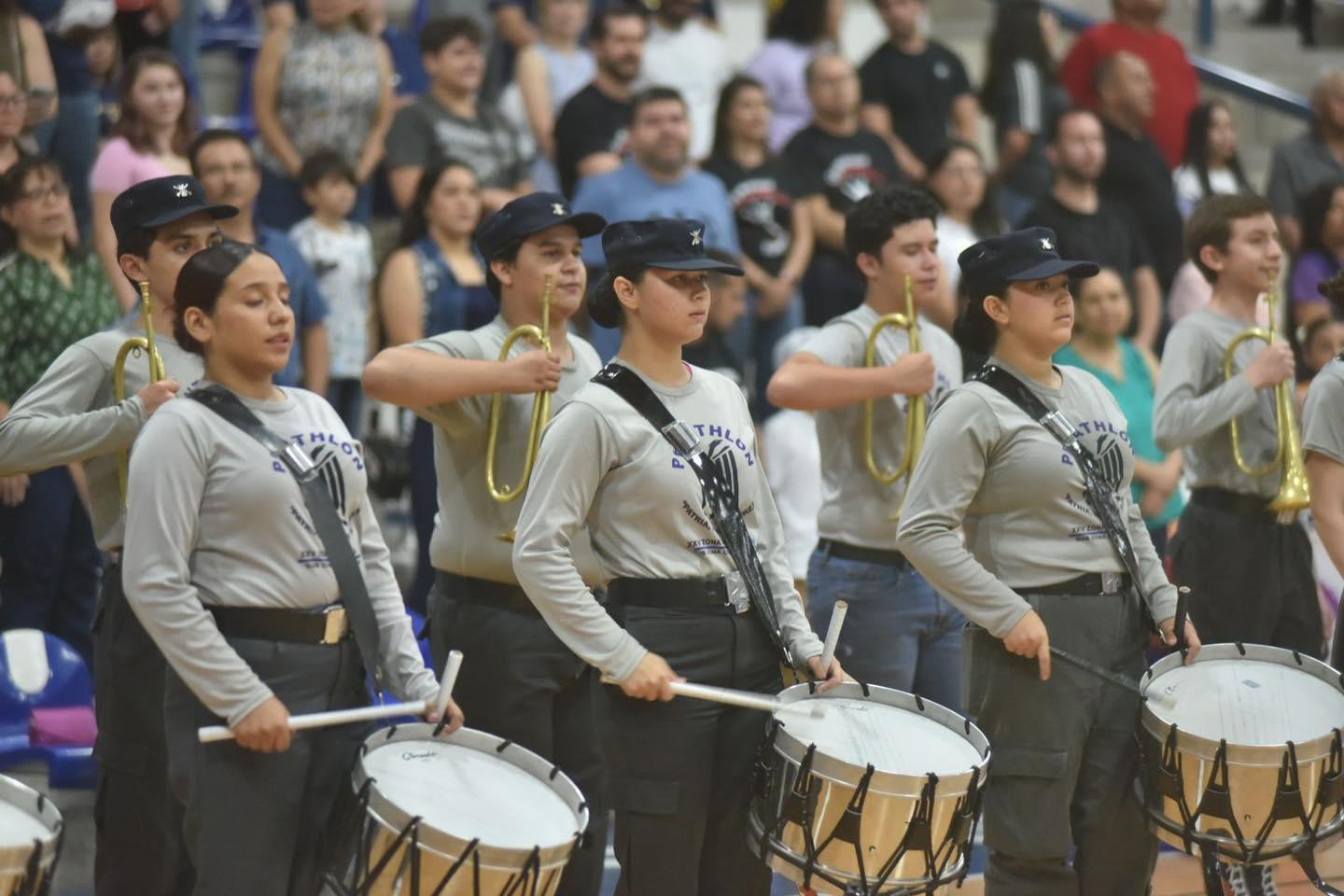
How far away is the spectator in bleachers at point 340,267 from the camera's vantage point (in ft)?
28.4

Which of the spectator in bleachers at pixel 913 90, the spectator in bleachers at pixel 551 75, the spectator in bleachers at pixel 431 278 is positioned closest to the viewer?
the spectator in bleachers at pixel 431 278

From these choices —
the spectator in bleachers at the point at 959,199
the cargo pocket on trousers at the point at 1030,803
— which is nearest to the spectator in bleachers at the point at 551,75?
the spectator in bleachers at the point at 959,199

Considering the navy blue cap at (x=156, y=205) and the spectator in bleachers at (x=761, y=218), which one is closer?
the navy blue cap at (x=156, y=205)

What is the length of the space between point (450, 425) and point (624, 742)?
1.09 metres

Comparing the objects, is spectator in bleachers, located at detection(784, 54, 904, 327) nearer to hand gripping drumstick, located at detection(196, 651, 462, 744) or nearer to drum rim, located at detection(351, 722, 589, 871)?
drum rim, located at detection(351, 722, 589, 871)

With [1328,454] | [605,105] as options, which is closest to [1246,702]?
[1328,454]

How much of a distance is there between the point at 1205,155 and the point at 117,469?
7447 mm

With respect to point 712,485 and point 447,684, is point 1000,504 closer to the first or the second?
point 712,485

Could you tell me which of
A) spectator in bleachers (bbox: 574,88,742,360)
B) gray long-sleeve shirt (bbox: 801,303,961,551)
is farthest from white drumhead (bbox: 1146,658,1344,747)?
spectator in bleachers (bbox: 574,88,742,360)

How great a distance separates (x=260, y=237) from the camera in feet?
25.6

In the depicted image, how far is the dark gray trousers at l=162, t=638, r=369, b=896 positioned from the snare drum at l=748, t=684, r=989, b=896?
0.99 metres

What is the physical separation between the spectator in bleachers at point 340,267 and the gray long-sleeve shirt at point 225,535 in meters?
4.18

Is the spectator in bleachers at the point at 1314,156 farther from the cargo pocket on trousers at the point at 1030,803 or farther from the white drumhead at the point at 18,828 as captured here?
the white drumhead at the point at 18,828

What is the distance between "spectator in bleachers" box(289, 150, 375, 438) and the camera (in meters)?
8.66
